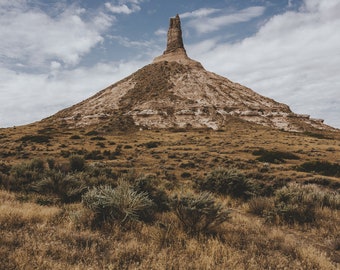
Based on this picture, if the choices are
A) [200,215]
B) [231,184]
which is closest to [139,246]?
[200,215]

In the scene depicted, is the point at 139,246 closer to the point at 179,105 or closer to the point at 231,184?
the point at 231,184

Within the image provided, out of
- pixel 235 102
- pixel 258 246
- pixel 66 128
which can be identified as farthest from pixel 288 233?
pixel 235 102

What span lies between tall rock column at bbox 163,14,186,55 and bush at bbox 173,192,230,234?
340ft

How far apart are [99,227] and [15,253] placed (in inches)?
86.8

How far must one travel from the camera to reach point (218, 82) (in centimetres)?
8656

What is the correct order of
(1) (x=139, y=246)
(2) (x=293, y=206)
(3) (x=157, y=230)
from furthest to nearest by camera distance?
(2) (x=293, y=206) < (3) (x=157, y=230) < (1) (x=139, y=246)

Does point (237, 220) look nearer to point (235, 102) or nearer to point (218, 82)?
point (235, 102)

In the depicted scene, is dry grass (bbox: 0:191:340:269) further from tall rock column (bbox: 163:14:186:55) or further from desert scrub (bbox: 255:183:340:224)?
tall rock column (bbox: 163:14:186:55)

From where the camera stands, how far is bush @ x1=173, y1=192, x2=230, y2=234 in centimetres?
645

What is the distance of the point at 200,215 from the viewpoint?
21.4 feet

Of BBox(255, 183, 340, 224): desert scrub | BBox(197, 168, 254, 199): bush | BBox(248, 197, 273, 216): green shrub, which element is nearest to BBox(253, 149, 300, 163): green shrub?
BBox(197, 168, 254, 199): bush

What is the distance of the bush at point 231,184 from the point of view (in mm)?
11969

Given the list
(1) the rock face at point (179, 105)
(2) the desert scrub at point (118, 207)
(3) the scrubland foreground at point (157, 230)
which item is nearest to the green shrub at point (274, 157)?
(3) the scrubland foreground at point (157, 230)

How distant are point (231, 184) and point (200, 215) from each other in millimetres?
5871
